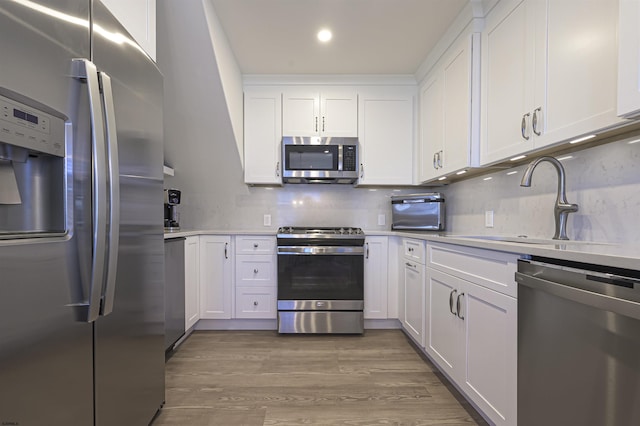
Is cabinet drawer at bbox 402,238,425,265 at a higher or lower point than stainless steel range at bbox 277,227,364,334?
higher

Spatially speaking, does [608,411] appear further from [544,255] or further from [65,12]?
[65,12]

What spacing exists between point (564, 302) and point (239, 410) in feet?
5.27

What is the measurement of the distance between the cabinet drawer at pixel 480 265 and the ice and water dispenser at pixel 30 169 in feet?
5.17

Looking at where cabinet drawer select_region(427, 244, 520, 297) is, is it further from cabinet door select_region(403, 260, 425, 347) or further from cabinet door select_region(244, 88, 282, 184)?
cabinet door select_region(244, 88, 282, 184)

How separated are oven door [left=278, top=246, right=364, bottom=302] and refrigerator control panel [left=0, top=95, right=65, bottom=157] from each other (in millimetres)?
1998

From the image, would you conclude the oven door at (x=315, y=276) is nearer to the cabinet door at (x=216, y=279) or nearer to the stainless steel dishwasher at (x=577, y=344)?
the cabinet door at (x=216, y=279)

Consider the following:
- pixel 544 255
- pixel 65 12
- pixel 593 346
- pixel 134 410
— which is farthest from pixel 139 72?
pixel 593 346

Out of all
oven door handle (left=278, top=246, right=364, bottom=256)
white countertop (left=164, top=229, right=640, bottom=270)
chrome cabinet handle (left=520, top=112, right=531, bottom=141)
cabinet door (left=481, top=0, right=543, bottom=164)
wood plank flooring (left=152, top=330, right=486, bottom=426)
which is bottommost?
wood plank flooring (left=152, top=330, right=486, bottom=426)

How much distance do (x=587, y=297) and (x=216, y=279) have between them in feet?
8.58

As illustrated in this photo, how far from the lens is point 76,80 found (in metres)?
0.87

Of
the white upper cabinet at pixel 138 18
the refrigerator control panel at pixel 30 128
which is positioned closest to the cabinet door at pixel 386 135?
the white upper cabinet at pixel 138 18

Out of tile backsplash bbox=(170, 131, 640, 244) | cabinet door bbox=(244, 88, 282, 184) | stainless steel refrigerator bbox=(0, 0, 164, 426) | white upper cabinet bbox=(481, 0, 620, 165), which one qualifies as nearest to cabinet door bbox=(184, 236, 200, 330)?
tile backsplash bbox=(170, 131, 640, 244)

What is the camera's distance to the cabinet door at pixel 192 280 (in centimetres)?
245

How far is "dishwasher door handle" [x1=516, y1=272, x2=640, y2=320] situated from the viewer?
2.43 feet
